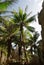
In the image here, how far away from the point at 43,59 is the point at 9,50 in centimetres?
524

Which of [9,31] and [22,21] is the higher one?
[22,21]

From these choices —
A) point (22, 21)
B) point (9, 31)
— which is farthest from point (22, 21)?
point (9, 31)

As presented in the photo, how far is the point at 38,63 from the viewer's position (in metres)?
29.6

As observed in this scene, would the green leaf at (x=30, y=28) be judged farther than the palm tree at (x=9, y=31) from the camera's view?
Yes

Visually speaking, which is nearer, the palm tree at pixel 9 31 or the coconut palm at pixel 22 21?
the palm tree at pixel 9 31

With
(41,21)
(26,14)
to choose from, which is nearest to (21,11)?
A: (26,14)

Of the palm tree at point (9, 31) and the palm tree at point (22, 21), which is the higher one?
the palm tree at point (22, 21)

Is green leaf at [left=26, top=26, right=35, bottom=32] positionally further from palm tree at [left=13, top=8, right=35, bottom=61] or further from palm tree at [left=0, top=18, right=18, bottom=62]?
palm tree at [left=0, top=18, right=18, bottom=62]

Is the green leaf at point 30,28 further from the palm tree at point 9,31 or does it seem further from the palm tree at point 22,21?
the palm tree at point 9,31

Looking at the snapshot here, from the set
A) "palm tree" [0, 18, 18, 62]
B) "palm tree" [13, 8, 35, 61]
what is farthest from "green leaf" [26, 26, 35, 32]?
"palm tree" [0, 18, 18, 62]

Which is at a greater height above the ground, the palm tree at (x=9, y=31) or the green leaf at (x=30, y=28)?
the green leaf at (x=30, y=28)

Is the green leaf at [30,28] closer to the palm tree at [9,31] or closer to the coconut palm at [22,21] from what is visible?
the coconut palm at [22,21]

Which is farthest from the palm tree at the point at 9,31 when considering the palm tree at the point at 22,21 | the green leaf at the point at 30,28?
the green leaf at the point at 30,28

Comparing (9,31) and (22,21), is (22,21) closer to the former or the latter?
(22,21)
